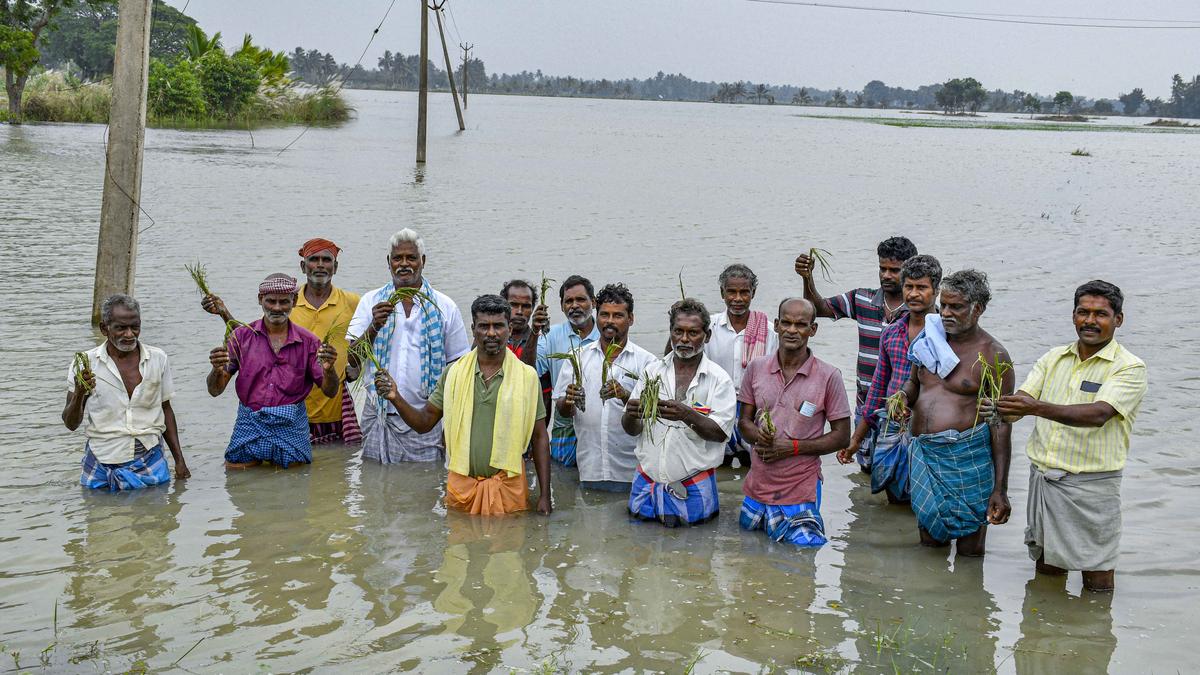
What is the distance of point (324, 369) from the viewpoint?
20.6ft

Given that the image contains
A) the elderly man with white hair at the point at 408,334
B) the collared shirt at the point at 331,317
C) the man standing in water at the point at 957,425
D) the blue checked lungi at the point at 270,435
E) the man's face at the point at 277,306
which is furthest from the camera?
the collared shirt at the point at 331,317

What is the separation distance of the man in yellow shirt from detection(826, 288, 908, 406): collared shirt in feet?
5.10

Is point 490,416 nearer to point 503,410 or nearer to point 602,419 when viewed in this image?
point 503,410

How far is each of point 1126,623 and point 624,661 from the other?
2387 millimetres

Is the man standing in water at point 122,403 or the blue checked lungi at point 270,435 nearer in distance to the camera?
the man standing in water at point 122,403

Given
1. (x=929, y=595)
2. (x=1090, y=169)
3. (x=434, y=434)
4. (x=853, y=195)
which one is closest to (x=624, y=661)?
(x=929, y=595)

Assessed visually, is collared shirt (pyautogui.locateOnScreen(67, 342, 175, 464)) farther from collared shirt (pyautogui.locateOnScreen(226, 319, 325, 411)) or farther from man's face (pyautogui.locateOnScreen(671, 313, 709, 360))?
man's face (pyautogui.locateOnScreen(671, 313, 709, 360))

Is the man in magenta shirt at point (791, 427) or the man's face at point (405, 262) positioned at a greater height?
the man's face at point (405, 262)

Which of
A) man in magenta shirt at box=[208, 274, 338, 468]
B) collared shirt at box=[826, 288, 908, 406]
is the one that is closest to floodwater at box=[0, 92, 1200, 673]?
man in magenta shirt at box=[208, 274, 338, 468]

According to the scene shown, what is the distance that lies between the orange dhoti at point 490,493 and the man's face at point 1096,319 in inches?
117

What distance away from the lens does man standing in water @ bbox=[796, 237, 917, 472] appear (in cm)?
638

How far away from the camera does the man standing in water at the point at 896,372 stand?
5.73 m

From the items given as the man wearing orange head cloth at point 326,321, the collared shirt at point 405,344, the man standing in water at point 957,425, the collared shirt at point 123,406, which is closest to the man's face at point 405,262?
the collared shirt at point 405,344

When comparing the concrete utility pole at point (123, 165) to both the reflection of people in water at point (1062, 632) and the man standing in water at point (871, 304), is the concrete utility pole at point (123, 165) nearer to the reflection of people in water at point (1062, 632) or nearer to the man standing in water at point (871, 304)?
the man standing in water at point (871, 304)
